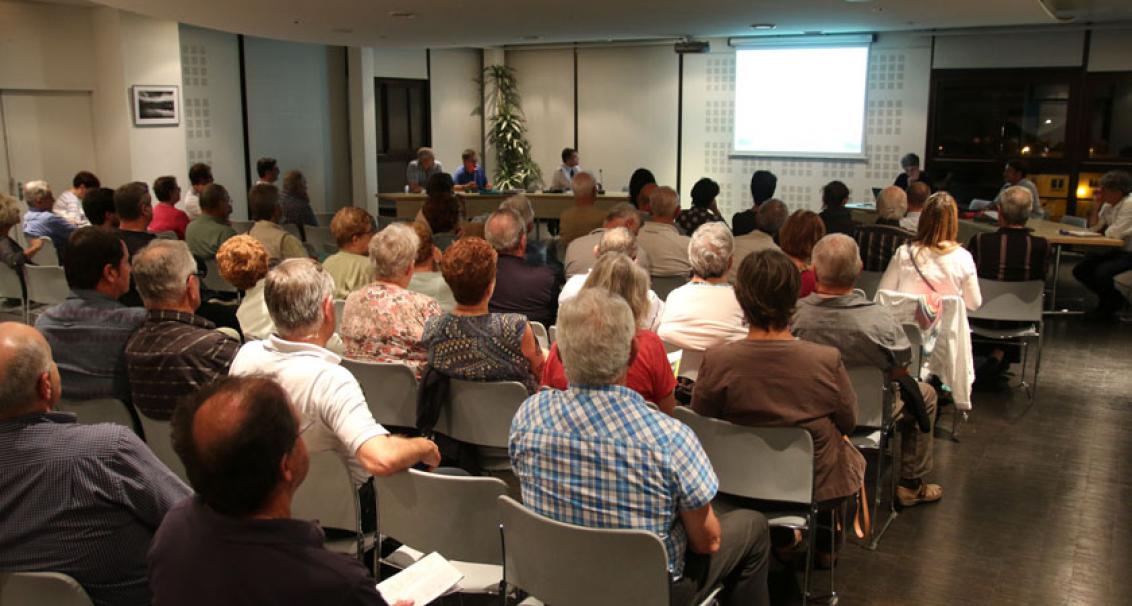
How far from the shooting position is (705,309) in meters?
4.14

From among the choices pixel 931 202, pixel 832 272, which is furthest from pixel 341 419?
pixel 931 202

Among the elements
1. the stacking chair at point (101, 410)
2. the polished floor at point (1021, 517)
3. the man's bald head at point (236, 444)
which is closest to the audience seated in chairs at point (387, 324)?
the stacking chair at point (101, 410)

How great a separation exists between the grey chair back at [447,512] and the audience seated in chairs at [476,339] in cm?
92

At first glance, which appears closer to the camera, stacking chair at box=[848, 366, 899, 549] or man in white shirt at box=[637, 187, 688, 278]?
stacking chair at box=[848, 366, 899, 549]

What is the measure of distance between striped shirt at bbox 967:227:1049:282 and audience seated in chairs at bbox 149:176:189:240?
21.5ft

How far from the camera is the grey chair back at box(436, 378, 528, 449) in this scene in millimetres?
3633

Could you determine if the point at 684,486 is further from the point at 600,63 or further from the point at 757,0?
the point at 600,63

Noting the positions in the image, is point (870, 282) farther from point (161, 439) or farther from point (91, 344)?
point (91, 344)

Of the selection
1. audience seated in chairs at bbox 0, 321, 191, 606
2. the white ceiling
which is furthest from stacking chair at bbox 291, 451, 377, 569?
the white ceiling

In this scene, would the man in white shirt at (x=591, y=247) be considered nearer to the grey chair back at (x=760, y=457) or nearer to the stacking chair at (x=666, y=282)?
the stacking chair at (x=666, y=282)

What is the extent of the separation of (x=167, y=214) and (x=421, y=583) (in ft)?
22.5

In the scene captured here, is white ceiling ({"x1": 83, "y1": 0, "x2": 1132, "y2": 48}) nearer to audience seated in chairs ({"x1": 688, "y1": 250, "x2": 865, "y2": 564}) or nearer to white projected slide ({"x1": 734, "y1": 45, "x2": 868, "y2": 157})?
white projected slide ({"x1": 734, "y1": 45, "x2": 868, "y2": 157})

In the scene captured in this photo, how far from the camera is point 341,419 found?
9.11 feet

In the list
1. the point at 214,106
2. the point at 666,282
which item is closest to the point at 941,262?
the point at 666,282
